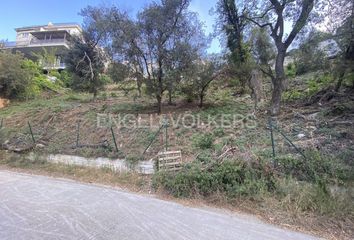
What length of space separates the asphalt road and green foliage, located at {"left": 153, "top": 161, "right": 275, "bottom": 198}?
0.57m

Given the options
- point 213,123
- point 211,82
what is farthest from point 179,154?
point 211,82

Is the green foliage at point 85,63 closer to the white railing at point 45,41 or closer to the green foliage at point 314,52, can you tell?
the green foliage at point 314,52

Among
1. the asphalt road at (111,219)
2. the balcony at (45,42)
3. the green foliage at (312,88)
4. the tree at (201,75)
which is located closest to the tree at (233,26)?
the tree at (201,75)

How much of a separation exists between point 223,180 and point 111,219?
2643mm

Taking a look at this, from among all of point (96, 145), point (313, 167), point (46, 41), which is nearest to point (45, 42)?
point (46, 41)

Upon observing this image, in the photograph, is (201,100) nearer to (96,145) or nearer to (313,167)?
(96,145)

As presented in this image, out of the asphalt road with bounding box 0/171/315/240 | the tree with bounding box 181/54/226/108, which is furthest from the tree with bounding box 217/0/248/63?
the asphalt road with bounding box 0/171/315/240

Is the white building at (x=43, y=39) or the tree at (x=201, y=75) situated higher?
the white building at (x=43, y=39)

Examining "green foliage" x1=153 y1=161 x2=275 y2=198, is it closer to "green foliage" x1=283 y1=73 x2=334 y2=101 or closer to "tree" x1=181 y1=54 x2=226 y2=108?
"tree" x1=181 y1=54 x2=226 y2=108

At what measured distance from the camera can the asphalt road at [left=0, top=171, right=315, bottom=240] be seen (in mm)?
3852

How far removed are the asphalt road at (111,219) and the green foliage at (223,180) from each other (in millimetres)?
568

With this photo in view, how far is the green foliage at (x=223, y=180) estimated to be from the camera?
5.34 meters

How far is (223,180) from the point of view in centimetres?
560

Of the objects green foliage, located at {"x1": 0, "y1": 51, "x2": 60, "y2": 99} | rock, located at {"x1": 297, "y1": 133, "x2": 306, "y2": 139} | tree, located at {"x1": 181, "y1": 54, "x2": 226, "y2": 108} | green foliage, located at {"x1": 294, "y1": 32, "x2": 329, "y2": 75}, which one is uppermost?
green foliage, located at {"x1": 0, "y1": 51, "x2": 60, "y2": 99}
